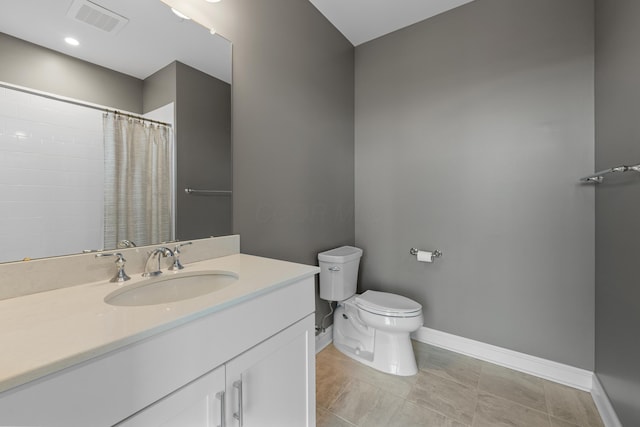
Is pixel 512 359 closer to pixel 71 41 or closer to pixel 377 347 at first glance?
pixel 377 347

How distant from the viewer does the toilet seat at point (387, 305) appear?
66.3 inches

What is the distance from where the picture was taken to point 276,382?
93cm

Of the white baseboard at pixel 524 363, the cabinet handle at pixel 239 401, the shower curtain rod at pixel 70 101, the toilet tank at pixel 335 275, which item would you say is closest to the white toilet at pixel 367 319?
the toilet tank at pixel 335 275

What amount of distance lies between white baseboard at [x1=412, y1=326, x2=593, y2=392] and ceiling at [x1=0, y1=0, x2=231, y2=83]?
7.57 ft

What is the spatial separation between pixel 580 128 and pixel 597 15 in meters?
0.63

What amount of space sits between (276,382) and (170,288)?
0.54 m

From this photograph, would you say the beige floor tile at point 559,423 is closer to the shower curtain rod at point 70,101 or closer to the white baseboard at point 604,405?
the white baseboard at point 604,405

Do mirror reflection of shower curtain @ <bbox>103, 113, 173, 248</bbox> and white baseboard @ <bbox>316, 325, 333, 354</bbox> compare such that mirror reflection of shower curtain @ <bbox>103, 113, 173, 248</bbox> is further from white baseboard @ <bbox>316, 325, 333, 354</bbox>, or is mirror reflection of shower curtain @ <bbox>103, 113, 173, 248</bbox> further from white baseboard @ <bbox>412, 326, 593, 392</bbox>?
white baseboard @ <bbox>412, 326, 593, 392</bbox>

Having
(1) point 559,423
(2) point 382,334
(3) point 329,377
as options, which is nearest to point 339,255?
(2) point 382,334

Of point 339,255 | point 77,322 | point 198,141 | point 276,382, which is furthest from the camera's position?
point 339,255

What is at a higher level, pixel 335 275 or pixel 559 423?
pixel 335 275

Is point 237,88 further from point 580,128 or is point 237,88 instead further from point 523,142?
point 580,128

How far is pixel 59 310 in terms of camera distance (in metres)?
0.69

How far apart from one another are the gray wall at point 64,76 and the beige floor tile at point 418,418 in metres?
1.92
